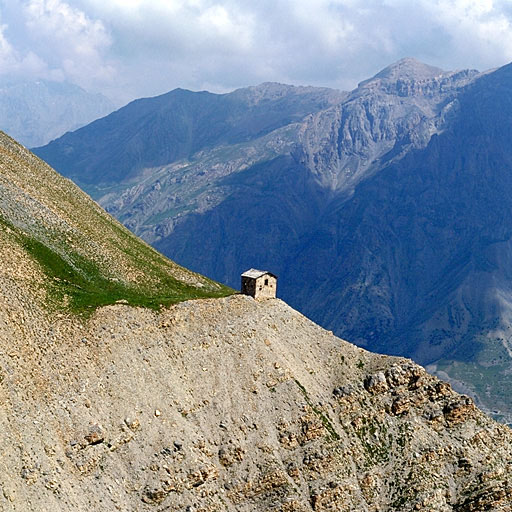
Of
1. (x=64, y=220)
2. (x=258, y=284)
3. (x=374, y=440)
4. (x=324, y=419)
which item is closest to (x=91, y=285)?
(x=64, y=220)

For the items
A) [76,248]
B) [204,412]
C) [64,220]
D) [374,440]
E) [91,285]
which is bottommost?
[204,412]

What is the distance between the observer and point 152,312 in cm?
8638

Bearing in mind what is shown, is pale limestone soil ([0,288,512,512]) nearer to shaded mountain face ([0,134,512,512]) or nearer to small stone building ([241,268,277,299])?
shaded mountain face ([0,134,512,512])

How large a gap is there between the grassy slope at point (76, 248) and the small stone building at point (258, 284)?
7.08 m

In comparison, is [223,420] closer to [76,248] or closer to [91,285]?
[91,285]

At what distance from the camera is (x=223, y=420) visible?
81.0m

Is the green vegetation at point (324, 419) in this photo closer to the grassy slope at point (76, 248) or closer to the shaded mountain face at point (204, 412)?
the shaded mountain face at point (204, 412)

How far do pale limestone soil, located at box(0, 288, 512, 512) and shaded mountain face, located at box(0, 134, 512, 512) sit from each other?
0.17 metres

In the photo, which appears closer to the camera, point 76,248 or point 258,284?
point 258,284

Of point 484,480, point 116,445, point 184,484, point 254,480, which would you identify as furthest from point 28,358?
point 484,480

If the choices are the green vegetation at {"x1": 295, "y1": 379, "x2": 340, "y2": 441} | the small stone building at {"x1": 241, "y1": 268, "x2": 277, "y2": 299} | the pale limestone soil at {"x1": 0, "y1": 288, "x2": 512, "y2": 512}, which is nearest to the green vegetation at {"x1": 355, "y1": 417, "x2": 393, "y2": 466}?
the pale limestone soil at {"x1": 0, "y1": 288, "x2": 512, "y2": 512}

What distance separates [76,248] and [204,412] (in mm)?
38227

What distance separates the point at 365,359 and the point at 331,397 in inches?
394

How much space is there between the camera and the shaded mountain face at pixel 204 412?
70.4 meters
